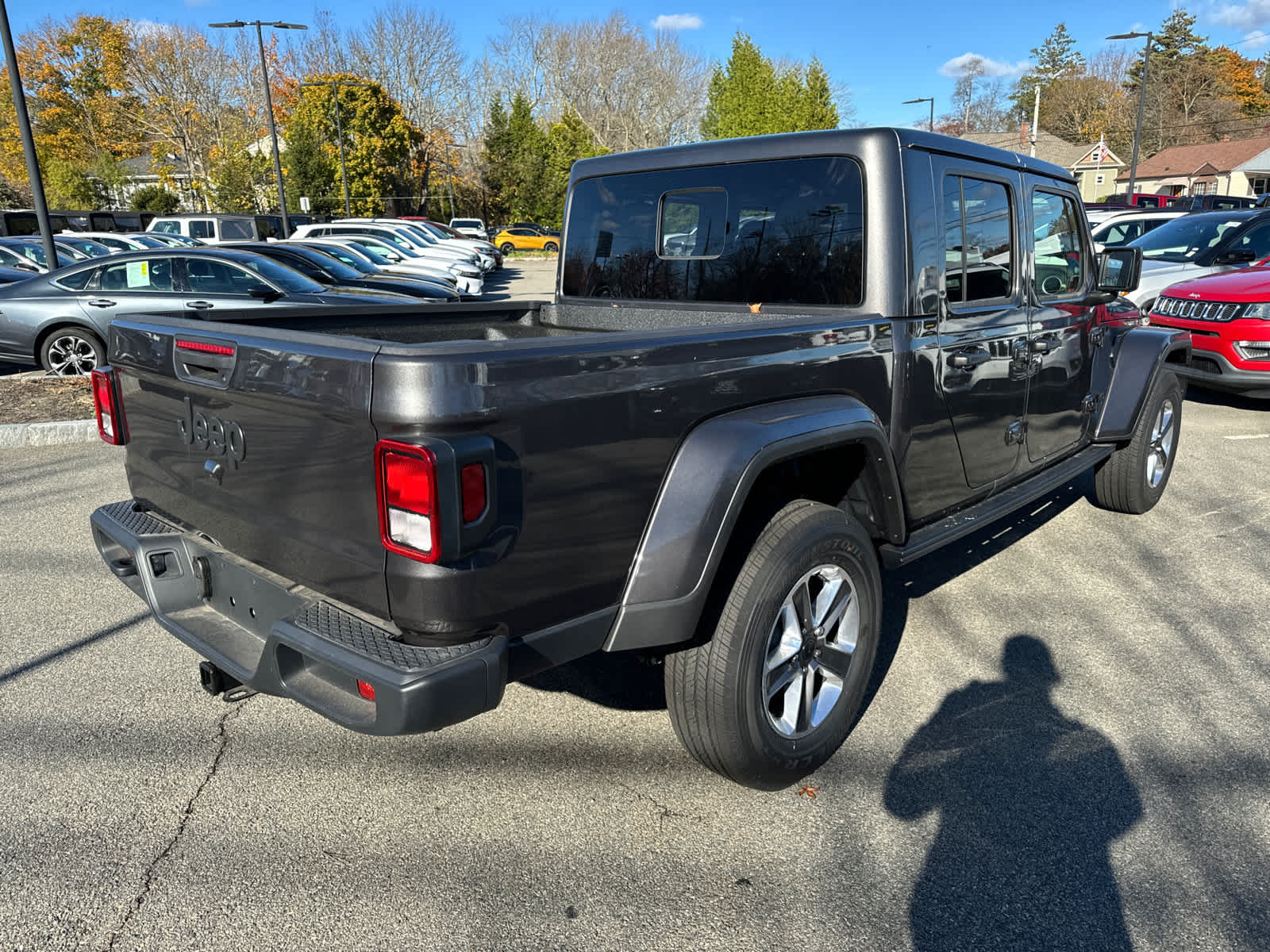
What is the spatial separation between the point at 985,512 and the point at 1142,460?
2.19 m

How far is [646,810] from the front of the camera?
279 centimetres

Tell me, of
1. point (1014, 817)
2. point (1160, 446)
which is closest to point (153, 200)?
point (1160, 446)

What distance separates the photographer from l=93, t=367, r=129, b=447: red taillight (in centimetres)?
313

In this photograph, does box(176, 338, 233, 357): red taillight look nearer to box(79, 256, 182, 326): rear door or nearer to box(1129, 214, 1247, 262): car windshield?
box(79, 256, 182, 326): rear door

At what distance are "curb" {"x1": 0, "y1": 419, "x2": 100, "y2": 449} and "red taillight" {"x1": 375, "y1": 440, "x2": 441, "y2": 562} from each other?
6440 mm

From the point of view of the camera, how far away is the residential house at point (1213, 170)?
67.6m

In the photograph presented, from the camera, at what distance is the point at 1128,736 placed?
316 cm

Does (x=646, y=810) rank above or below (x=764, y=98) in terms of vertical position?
below

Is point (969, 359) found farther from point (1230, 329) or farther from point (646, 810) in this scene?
point (1230, 329)

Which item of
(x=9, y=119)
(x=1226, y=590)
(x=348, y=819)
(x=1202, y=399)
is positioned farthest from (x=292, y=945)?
(x=9, y=119)

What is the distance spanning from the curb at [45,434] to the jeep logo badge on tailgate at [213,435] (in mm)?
5478

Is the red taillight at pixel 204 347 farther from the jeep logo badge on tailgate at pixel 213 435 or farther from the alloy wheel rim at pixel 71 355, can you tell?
the alloy wheel rim at pixel 71 355

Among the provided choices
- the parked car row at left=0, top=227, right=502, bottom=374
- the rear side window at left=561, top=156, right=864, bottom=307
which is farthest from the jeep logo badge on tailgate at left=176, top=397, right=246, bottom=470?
the parked car row at left=0, top=227, right=502, bottom=374

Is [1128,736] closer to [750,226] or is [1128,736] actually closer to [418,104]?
[750,226]
